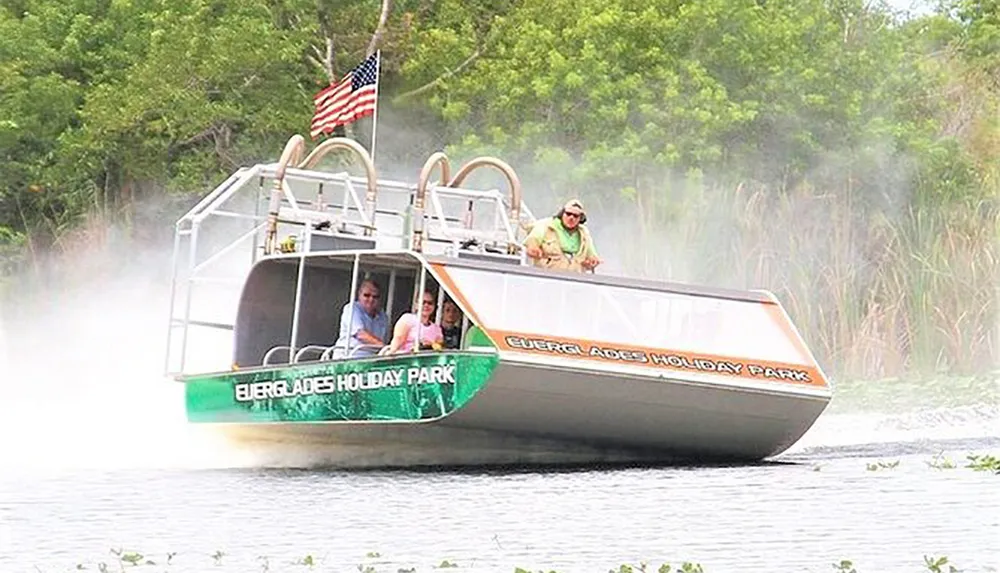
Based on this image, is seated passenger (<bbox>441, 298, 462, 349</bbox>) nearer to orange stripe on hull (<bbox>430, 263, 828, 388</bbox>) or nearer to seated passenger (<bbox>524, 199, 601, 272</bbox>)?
orange stripe on hull (<bbox>430, 263, 828, 388</bbox>)

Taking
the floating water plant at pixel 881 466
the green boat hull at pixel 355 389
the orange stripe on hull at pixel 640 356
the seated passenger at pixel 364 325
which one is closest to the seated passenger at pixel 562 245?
the seated passenger at pixel 364 325

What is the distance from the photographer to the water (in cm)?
1555

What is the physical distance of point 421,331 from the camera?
21.5 meters

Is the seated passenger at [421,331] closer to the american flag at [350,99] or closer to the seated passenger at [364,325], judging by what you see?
the seated passenger at [364,325]

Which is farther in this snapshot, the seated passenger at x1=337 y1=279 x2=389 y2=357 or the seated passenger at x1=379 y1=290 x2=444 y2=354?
the seated passenger at x1=337 y1=279 x2=389 y2=357

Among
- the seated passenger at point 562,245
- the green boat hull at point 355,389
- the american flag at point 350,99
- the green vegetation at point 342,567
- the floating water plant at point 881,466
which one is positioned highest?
the american flag at point 350,99

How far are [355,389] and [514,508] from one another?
11.8ft

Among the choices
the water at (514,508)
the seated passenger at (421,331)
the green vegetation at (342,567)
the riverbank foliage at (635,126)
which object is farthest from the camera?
the riverbank foliage at (635,126)

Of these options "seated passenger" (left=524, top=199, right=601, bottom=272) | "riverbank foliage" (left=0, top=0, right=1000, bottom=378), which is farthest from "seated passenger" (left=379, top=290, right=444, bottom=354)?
"riverbank foliage" (left=0, top=0, right=1000, bottom=378)

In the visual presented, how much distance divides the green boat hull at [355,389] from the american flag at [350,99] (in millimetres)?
3931

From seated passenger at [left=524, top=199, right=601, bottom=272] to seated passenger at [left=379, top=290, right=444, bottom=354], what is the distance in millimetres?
1420

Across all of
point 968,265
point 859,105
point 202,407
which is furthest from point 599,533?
point 859,105

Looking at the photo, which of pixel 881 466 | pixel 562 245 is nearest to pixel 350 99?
pixel 562 245

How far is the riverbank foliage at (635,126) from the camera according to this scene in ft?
112
